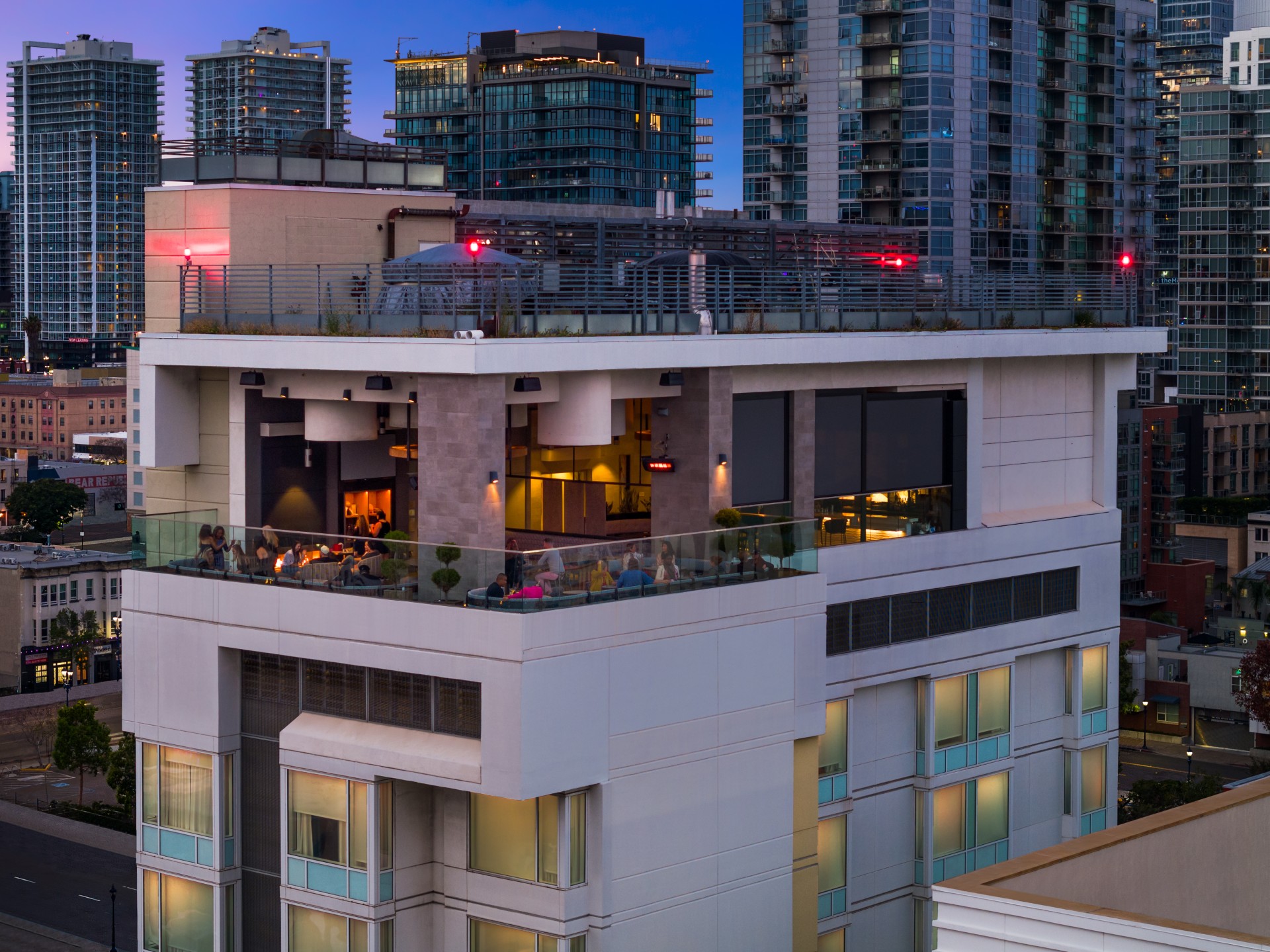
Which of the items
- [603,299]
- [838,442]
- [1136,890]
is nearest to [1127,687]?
[838,442]

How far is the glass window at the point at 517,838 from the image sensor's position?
2797 centimetres

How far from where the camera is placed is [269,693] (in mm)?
30203

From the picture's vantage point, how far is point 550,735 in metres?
26.9

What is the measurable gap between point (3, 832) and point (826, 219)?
182 ft

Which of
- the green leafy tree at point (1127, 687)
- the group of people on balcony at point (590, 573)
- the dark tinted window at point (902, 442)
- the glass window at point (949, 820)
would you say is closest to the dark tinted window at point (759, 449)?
the dark tinted window at point (902, 442)

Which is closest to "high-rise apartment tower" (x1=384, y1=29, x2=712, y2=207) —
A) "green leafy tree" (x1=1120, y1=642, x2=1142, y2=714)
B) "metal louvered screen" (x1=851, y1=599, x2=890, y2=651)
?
"green leafy tree" (x1=1120, y1=642, x2=1142, y2=714)

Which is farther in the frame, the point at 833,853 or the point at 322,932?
the point at 833,853

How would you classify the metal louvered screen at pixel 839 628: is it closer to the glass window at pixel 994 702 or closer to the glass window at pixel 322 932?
the glass window at pixel 994 702

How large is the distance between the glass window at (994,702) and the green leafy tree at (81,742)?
54.3m

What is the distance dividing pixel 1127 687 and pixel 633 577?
69.7 meters

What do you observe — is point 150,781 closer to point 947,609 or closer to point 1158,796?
point 947,609

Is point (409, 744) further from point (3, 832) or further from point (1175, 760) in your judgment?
point (1175, 760)

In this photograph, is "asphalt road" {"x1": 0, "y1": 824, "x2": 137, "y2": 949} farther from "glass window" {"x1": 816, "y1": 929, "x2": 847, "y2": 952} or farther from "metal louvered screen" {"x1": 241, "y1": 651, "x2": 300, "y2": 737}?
"metal louvered screen" {"x1": 241, "y1": 651, "x2": 300, "y2": 737}

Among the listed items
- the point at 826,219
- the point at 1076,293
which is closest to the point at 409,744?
the point at 1076,293
